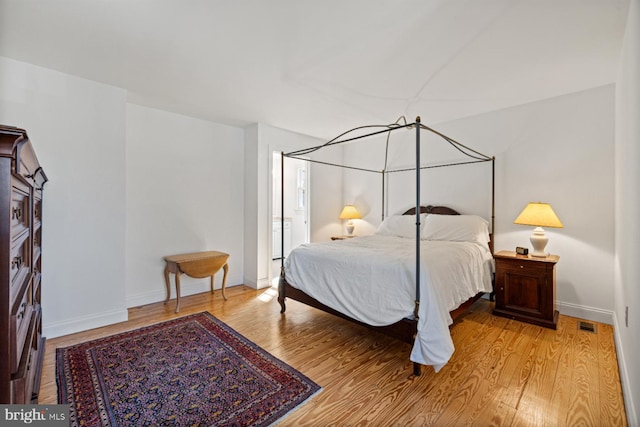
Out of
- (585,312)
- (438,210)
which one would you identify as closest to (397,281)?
(438,210)

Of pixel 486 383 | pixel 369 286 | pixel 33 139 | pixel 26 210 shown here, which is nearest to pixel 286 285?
pixel 369 286

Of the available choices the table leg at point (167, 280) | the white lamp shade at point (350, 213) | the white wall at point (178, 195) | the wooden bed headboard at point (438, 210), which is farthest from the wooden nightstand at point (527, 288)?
the table leg at point (167, 280)

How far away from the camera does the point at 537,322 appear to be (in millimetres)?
2857

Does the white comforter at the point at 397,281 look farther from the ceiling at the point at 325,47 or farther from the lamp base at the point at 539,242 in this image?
the ceiling at the point at 325,47

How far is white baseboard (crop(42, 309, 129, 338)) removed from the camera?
102 inches

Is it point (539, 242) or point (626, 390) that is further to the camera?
point (539, 242)

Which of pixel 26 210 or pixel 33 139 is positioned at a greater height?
pixel 33 139

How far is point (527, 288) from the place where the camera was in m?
2.95

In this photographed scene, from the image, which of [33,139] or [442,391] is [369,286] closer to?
[442,391]

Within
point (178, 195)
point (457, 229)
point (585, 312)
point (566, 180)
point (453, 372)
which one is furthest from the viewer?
point (178, 195)

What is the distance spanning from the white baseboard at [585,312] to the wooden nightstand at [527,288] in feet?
0.99

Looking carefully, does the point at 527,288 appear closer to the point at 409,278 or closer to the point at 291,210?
the point at 409,278

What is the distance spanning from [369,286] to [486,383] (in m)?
0.98

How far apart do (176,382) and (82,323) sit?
1499mm
